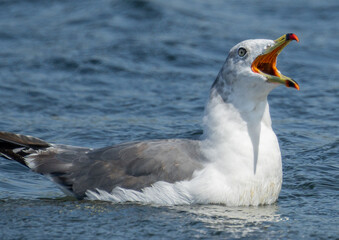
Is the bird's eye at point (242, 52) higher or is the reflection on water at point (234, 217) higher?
the bird's eye at point (242, 52)

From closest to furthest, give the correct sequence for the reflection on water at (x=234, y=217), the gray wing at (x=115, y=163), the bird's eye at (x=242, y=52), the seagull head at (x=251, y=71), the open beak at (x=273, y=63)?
the reflection on water at (x=234, y=217), the open beak at (x=273, y=63), the seagull head at (x=251, y=71), the bird's eye at (x=242, y=52), the gray wing at (x=115, y=163)

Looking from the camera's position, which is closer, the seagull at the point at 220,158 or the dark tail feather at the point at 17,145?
the seagull at the point at 220,158

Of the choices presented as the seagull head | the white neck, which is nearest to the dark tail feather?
the white neck

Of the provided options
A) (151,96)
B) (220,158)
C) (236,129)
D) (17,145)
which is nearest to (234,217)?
(220,158)

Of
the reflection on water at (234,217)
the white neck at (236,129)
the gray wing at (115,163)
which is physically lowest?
the reflection on water at (234,217)

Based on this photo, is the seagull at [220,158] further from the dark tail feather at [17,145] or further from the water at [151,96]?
the dark tail feather at [17,145]

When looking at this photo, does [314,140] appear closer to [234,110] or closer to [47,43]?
[234,110]

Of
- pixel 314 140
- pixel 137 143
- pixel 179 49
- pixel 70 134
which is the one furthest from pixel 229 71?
pixel 179 49

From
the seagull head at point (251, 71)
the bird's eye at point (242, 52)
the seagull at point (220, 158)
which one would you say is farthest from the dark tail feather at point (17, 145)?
the bird's eye at point (242, 52)

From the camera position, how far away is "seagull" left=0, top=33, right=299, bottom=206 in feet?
23.1

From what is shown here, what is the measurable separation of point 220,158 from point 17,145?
2.24m

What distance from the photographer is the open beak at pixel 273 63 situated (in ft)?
22.3

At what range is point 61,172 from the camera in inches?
302

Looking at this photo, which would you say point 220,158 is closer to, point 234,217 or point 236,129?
point 236,129
